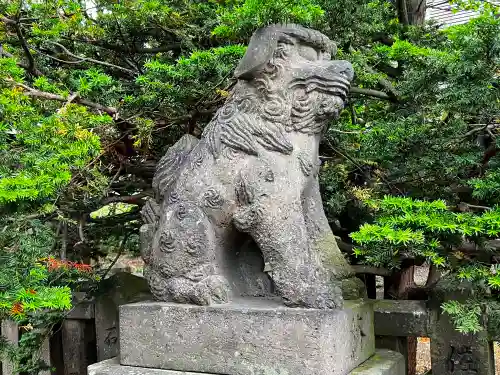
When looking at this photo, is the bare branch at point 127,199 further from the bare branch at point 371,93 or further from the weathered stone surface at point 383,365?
the weathered stone surface at point 383,365

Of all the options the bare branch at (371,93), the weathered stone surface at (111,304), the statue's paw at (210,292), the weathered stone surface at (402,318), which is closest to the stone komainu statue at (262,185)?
the statue's paw at (210,292)

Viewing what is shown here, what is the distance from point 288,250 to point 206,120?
67.7 inches

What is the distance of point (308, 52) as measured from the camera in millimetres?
2609

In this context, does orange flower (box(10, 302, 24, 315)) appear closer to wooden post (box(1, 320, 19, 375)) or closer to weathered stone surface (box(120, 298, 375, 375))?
weathered stone surface (box(120, 298, 375, 375))

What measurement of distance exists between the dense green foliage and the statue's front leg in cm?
22

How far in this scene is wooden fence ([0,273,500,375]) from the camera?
10.3 ft

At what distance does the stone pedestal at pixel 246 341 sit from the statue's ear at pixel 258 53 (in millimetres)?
1052

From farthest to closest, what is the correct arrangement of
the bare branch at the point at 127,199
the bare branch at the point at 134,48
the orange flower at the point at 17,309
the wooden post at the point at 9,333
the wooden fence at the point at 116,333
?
the wooden post at the point at 9,333 < the bare branch at the point at 134,48 < the bare branch at the point at 127,199 < the wooden fence at the point at 116,333 < the orange flower at the point at 17,309

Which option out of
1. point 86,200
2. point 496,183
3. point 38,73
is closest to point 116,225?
point 86,200

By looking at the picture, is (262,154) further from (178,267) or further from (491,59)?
(491,59)

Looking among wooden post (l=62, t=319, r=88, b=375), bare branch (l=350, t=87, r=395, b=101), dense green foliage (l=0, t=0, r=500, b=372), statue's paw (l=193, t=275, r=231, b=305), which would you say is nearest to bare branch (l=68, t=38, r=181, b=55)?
dense green foliage (l=0, t=0, r=500, b=372)

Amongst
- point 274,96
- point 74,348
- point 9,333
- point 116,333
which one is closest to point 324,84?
point 274,96

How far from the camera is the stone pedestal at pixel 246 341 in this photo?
2218mm

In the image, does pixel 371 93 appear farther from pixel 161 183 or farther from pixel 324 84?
pixel 161 183
